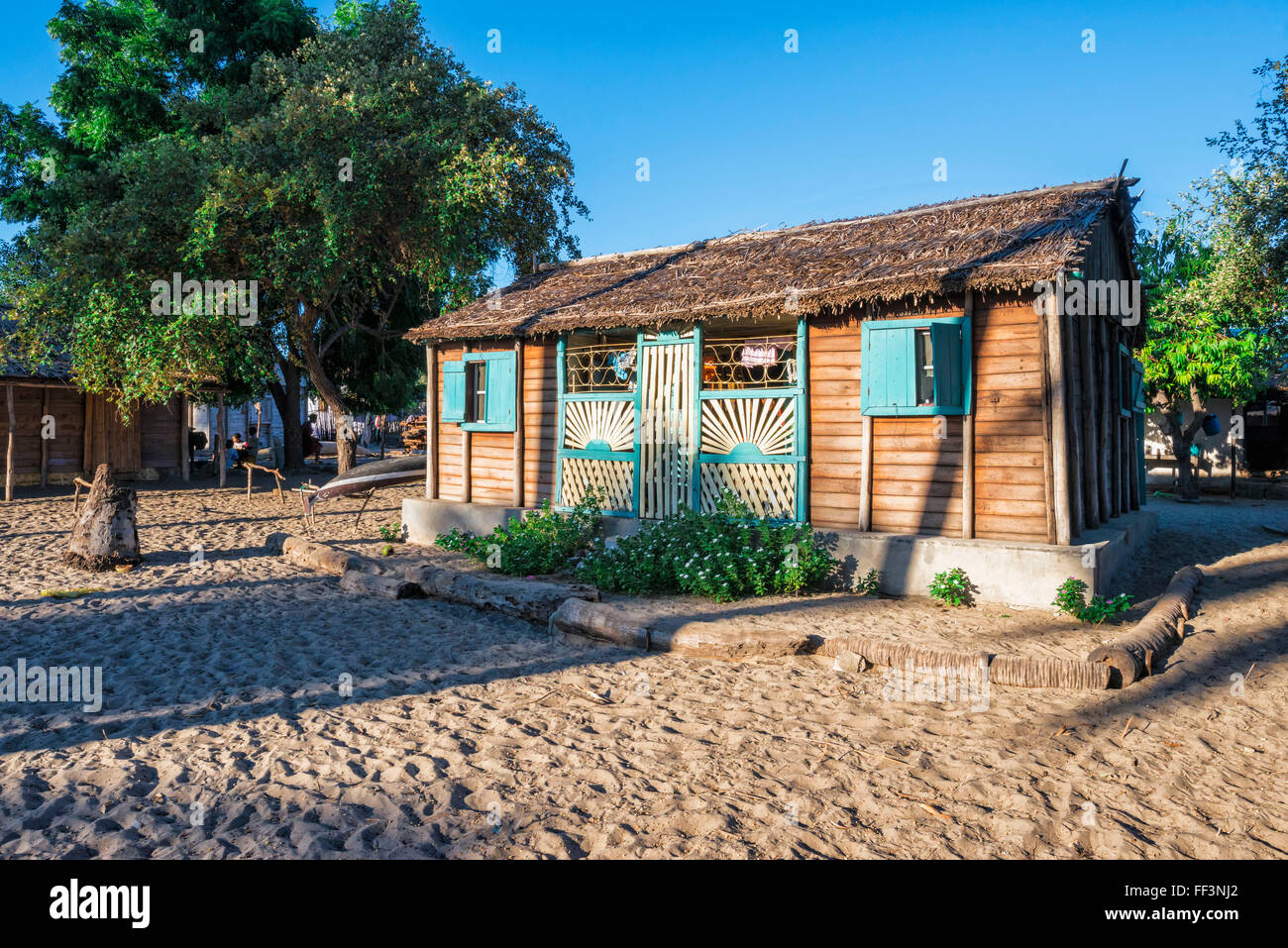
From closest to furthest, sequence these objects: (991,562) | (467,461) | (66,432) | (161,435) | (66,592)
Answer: (991,562)
(66,592)
(467,461)
(66,432)
(161,435)

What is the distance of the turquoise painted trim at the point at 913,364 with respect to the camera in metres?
8.50

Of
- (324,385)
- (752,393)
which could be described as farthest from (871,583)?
(324,385)

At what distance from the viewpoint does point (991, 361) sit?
845cm

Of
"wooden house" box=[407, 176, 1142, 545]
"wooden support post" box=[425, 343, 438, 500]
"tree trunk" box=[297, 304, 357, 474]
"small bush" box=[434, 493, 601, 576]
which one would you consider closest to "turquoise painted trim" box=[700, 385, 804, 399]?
"wooden house" box=[407, 176, 1142, 545]

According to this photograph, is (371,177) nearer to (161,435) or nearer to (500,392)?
(500,392)

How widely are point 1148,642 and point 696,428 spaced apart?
228 inches

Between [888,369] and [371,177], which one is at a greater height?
[371,177]

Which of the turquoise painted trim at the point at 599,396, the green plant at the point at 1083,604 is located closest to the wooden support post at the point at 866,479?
the green plant at the point at 1083,604

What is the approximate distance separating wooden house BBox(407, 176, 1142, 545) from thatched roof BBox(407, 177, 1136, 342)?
40 millimetres

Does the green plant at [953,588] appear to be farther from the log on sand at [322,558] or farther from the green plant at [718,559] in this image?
the log on sand at [322,558]

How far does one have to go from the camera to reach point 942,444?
28.6 feet
